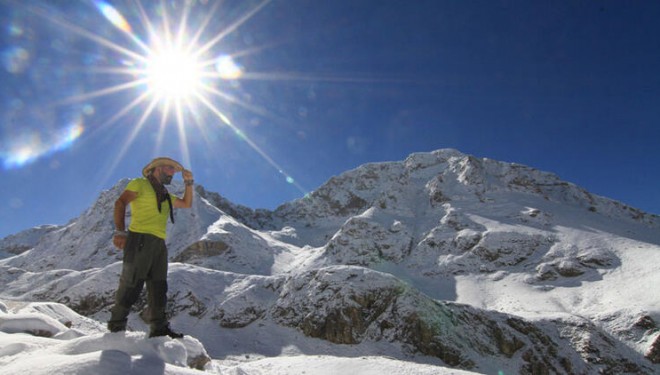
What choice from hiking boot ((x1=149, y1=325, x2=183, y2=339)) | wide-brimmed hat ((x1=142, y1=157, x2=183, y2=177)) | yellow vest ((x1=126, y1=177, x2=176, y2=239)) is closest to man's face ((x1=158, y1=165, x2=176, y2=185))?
wide-brimmed hat ((x1=142, y1=157, x2=183, y2=177))

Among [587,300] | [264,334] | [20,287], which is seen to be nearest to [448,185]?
[587,300]

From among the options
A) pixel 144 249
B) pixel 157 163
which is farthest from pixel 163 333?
pixel 157 163

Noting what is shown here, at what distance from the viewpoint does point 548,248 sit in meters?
57.2

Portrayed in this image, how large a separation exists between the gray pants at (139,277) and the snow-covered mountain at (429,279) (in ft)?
4.28

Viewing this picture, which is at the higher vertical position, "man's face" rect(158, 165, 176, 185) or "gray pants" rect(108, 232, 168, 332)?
"man's face" rect(158, 165, 176, 185)

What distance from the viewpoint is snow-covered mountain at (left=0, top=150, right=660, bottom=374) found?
92.0 feet

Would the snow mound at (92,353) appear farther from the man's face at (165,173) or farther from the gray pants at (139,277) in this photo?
the man's face at (165,173)

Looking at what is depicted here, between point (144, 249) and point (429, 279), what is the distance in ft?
194

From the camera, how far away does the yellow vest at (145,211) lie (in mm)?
5484

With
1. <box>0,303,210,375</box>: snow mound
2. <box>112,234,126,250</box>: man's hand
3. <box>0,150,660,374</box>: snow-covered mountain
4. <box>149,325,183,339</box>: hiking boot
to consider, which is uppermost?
<box>0,150,660,374</box>: snow-covered mountain

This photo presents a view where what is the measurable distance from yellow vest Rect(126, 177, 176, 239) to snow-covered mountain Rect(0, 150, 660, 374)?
2.11 m

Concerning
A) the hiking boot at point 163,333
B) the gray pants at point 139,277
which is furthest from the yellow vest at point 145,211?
the hiking boot at point 163,333

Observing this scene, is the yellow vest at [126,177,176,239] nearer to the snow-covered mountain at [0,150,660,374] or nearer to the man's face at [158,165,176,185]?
the man's face at [158,165,176,185]

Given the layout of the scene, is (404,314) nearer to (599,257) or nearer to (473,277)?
(473,277)
